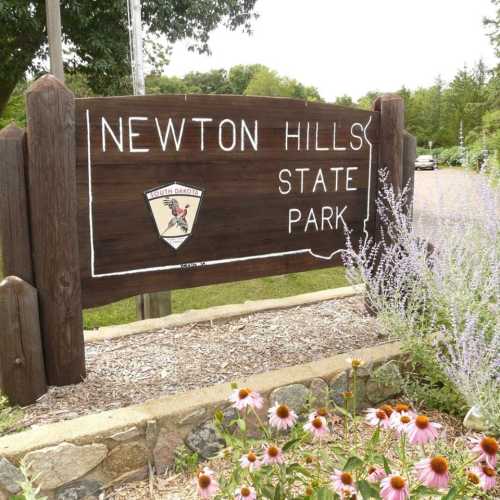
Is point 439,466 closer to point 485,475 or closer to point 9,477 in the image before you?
point 485,475

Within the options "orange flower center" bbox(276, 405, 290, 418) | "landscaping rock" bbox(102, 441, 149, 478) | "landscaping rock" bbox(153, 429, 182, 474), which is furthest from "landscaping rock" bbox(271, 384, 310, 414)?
"orange flower center" bbox(276, 405, 290, 418)

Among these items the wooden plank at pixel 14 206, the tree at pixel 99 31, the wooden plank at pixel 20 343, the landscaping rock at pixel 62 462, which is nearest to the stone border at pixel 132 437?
the landscaping rock at pixel 62 462

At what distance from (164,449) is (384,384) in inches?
47.2

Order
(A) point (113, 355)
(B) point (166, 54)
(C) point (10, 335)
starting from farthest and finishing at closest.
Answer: (B) point (166, 54) → (A) point (113, 355) → (C) point (10, 335)

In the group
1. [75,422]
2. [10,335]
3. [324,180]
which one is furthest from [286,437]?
[324,180]

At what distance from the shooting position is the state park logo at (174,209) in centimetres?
268

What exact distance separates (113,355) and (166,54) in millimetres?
11786

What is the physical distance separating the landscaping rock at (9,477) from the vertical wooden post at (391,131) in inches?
103

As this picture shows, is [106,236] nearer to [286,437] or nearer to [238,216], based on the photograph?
[238,216]

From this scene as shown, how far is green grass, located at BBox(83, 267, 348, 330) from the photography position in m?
5.08

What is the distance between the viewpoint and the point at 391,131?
11.4 ft

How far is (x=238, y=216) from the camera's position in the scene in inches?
117

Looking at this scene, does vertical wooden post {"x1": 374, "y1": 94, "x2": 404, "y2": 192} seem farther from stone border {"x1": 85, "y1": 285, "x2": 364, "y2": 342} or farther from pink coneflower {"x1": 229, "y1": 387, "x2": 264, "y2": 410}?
pink coneflower {"x1": 229, "y1": 387, "x2": 264, "y2": 410}

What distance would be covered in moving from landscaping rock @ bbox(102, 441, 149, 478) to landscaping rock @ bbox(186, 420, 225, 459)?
20 cm
